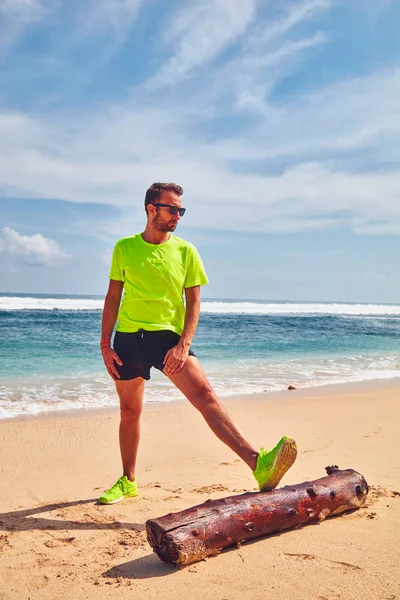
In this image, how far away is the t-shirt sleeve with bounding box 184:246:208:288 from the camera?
3.70 meters

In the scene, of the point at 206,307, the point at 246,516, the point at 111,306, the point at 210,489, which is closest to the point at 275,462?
the point at 246,516

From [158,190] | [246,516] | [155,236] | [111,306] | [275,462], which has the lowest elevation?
[246,516]

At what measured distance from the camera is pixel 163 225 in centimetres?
364

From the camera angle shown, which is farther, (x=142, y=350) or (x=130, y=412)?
(x=130, y=412)

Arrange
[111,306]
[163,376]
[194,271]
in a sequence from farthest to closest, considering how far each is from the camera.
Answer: [163,376] → [111,306] → [194,271]

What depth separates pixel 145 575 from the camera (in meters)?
2.70

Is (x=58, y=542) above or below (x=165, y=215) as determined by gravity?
below

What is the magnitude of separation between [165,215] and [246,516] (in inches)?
80.2

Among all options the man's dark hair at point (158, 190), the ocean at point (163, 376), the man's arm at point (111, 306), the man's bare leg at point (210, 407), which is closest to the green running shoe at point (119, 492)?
the man's arm at point (111, 306)

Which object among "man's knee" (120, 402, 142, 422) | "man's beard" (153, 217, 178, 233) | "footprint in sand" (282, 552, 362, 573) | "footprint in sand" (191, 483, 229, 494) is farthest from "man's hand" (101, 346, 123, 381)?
"footprint in sand" (282, 552, 362, 573)

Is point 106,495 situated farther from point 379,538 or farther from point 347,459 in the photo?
point 347,459

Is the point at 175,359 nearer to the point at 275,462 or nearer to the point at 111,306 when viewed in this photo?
the point at 111,306

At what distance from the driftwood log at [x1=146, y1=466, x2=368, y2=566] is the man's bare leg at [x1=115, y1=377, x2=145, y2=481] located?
43.0 inches

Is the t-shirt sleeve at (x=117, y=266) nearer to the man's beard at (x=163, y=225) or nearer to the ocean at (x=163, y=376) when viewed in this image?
the man's beard at (x=163, y=225)
